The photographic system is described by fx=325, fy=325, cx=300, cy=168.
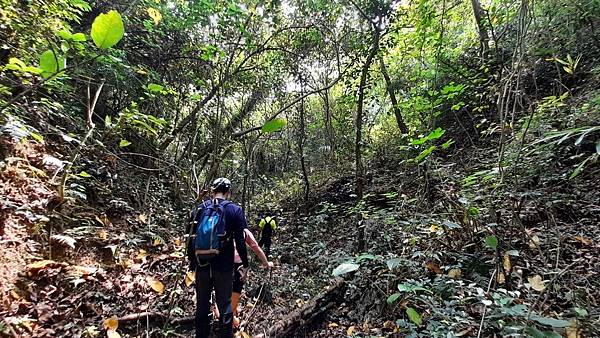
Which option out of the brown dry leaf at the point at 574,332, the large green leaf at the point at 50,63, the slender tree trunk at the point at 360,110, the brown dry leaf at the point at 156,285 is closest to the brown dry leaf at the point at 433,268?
the brown dry leaf at the point at 574,332

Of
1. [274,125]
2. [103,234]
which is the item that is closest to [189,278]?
[103,234]

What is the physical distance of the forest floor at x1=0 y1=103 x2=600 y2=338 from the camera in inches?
111

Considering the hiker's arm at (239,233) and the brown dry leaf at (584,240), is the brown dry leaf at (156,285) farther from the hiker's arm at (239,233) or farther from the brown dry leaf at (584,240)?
the brown dry leaf at (584,240)

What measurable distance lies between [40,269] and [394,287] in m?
4.18

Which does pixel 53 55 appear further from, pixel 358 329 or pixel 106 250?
pixel 106 250

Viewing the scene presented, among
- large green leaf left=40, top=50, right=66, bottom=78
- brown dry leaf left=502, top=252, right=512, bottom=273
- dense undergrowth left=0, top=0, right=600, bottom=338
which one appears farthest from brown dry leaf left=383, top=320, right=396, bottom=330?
large green leaf left=40, top=50, right=66, bottom=78

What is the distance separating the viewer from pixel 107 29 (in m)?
1.33

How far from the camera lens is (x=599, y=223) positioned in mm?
3764

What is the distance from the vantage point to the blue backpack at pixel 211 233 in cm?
320

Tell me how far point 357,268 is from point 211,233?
5.08ft

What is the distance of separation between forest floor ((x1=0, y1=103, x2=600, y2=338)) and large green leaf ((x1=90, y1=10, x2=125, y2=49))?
191 cm

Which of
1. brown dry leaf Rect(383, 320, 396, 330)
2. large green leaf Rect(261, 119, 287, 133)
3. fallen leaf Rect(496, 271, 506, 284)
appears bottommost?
brown dry leaf Rect(383, 320, 396, 330)

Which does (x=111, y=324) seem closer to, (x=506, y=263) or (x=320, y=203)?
(x=506, y=263)

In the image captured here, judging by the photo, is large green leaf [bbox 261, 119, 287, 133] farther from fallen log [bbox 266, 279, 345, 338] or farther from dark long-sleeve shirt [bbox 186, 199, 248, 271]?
fallen log [bbox 266, 279, 345, 338]
